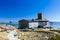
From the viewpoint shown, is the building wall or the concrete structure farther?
the building wall

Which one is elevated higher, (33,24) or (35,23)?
(35,23)

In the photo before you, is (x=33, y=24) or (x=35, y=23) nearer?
(x=33, y=24)

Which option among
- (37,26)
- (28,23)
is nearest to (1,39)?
(28,23)

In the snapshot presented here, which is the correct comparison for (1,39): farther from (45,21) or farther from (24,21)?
(45,21)

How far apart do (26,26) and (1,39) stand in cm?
5085

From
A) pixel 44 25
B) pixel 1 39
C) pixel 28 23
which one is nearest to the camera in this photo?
pixel 1 39

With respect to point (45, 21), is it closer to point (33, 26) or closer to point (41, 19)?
point (41, 19)

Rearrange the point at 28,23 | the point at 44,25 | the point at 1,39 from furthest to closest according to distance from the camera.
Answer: the point at 44,25 → the point at 28,23 → the point at 1,39

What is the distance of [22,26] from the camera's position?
251 feet

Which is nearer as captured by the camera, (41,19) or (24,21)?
(24,21)

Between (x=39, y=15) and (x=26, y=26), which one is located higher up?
(x=39, y=15)

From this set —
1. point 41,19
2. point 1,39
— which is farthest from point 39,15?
point 1,39

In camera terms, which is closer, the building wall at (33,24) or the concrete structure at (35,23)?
the concrete structure at (35,23)

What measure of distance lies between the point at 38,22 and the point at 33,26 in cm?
448
